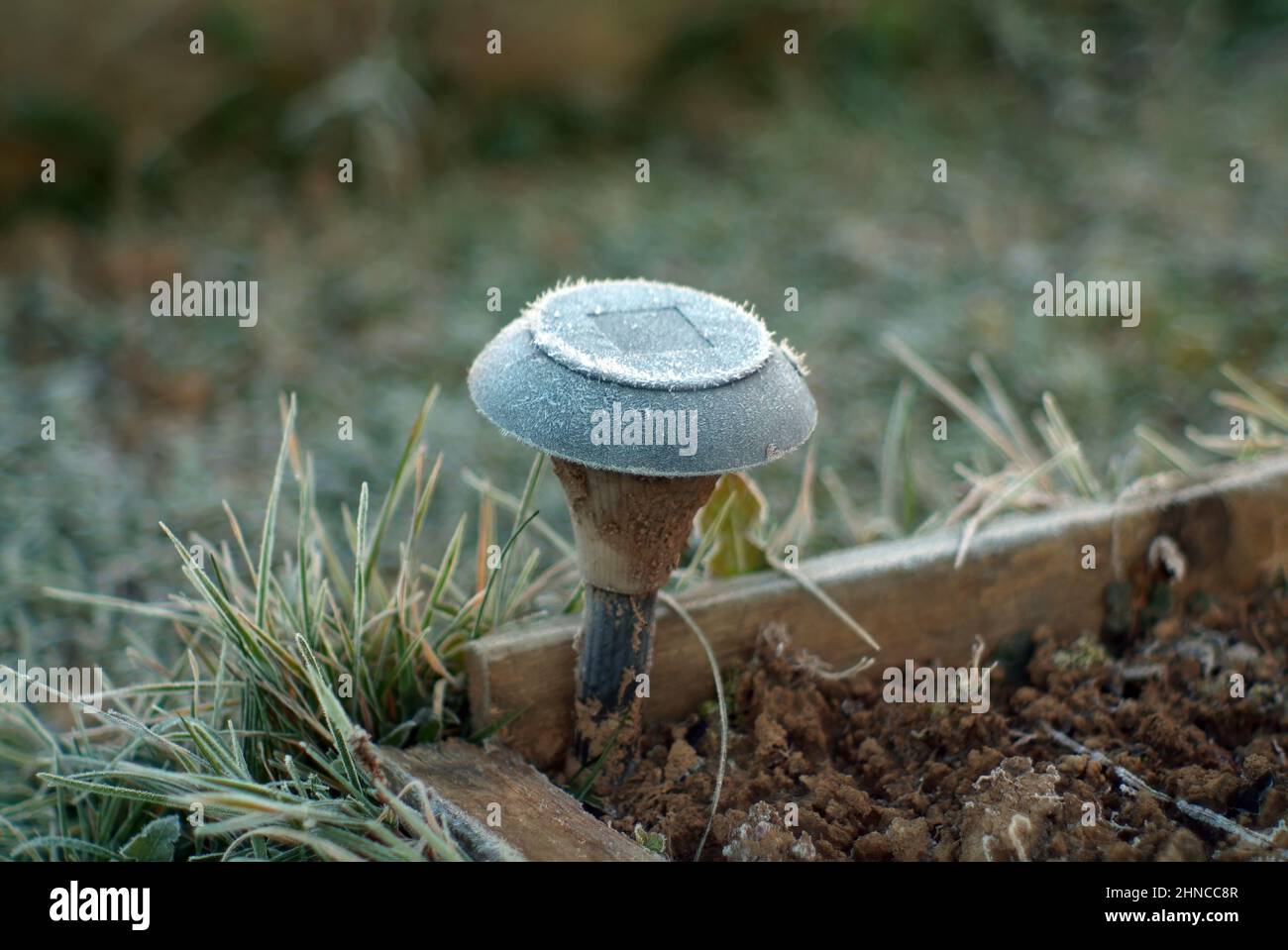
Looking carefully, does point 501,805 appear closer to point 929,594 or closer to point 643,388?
point 643,388

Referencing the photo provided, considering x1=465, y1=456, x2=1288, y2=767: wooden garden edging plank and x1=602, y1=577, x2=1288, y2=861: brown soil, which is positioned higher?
x1=465, y1=456, x2=1288, y2=767: wooden garden edging plank

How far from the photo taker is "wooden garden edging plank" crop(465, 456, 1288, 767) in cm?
191

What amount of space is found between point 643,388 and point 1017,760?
0.77m

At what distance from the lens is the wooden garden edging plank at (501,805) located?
1.62 meters

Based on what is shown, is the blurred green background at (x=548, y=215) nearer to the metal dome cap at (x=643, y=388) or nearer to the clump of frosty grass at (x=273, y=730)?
the clump of frosty grass at (x=273, y=730)

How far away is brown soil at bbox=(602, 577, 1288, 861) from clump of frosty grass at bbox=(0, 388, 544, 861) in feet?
1.14

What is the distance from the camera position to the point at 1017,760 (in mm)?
1815

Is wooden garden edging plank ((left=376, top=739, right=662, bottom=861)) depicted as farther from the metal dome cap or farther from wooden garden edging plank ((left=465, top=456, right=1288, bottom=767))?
the metal dome cap

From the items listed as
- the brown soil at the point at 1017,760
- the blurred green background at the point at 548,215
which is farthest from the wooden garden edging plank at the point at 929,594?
the blurred green background at the point at 548,215

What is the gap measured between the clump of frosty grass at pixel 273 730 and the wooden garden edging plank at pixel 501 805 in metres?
0.04

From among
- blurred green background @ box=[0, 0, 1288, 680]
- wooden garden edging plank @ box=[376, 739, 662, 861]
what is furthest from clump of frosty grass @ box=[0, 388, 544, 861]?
blurred green background @ box=[0, 0, 1288, 680]

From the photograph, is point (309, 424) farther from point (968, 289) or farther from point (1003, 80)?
point (1003, 80)

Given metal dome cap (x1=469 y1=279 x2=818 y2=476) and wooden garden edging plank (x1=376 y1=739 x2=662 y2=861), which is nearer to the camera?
metal dome cap (x1=469 y1=279 x2=818 y2=476)
